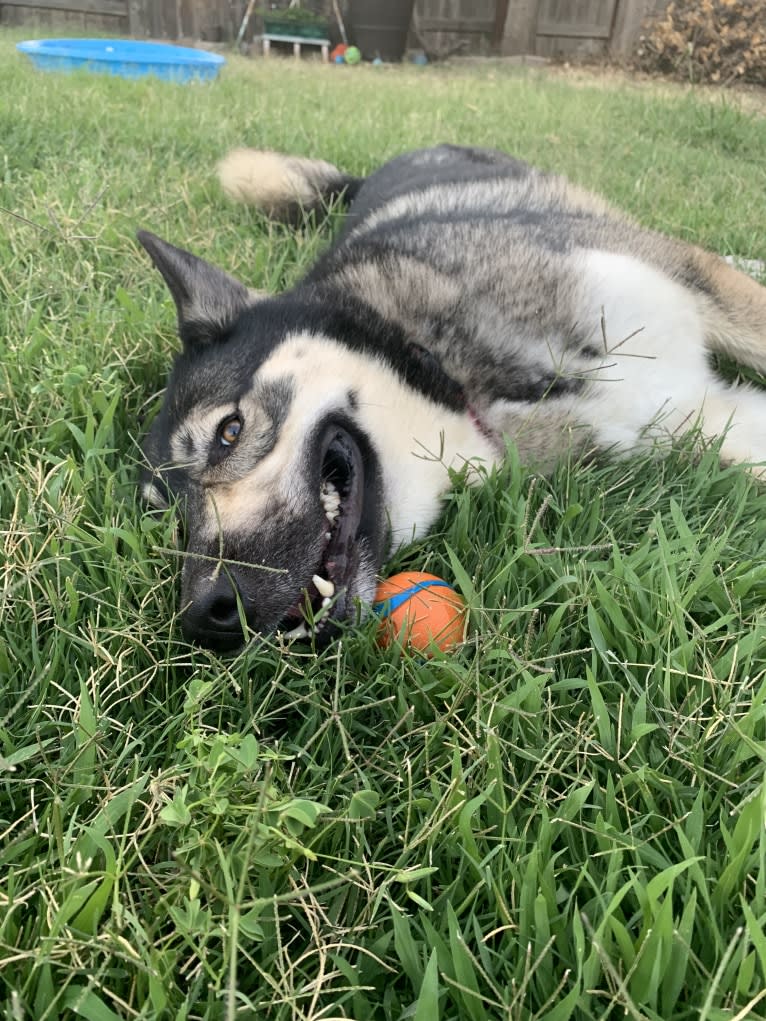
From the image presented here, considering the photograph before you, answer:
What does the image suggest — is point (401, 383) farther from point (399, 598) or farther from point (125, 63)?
point (125, 63)

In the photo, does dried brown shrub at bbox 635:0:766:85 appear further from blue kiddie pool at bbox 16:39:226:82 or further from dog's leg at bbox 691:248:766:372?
dog's leg at bbox 691:248:766:372

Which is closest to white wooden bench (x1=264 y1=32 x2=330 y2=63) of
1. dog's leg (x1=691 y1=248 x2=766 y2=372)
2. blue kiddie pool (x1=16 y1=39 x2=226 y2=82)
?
blue kiddie pool (x1=16 y1=39 x2=226 y2=82)

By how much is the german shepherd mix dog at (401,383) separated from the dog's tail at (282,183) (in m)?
1.50

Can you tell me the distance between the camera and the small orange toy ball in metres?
1.66

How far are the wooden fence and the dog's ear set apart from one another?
13.1 metres

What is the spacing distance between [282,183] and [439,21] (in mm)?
11532

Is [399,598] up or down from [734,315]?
down

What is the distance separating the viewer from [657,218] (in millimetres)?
4230

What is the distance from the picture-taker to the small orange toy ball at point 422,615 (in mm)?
1655

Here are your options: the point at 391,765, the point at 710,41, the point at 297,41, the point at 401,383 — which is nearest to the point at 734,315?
the point at 401,383

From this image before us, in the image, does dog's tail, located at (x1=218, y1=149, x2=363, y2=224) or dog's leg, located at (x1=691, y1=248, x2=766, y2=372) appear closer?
dog's leg, located at (x1=691, y1=248, x2=766, y2=372)

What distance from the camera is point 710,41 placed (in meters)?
10.6

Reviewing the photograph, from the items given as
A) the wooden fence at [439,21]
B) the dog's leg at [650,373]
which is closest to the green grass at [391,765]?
the dog's leg at [650,373]

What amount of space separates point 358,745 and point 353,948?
388mm
